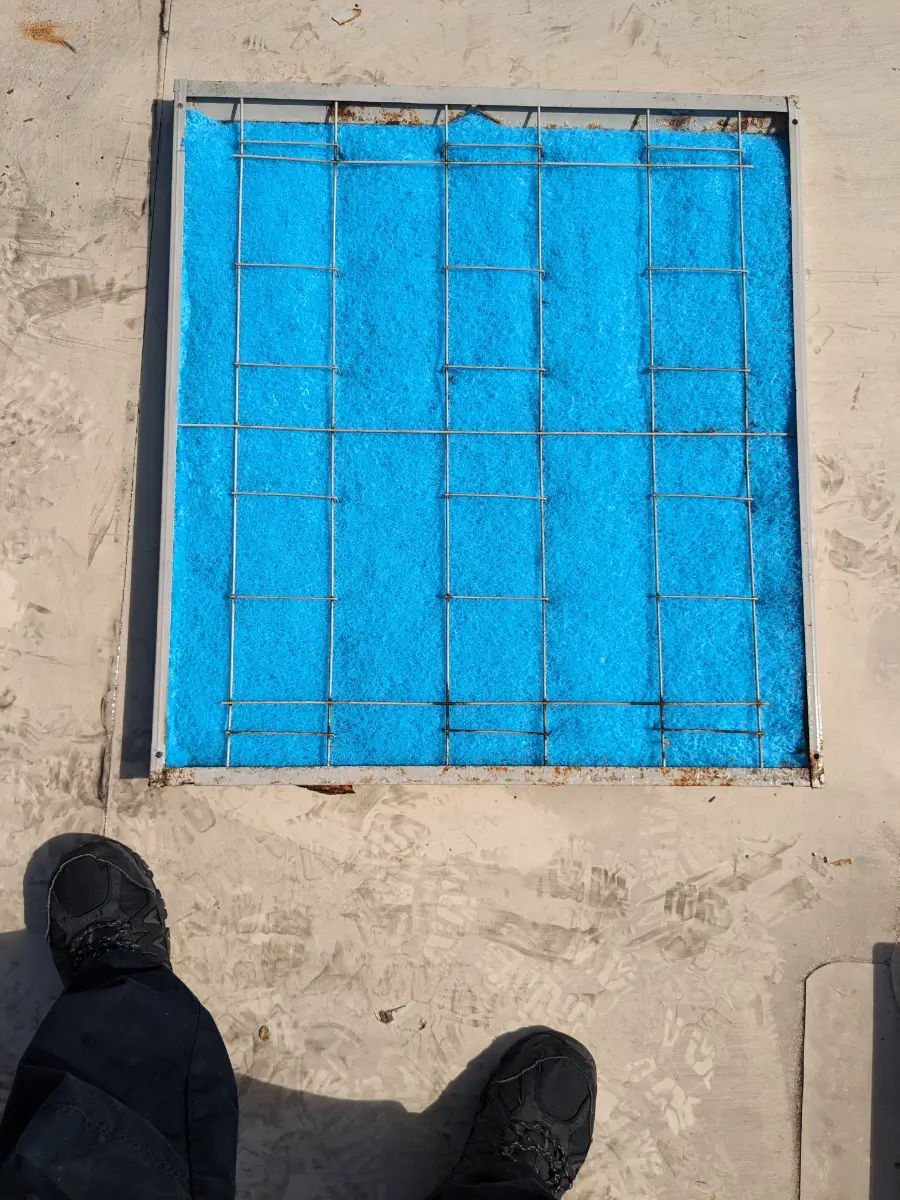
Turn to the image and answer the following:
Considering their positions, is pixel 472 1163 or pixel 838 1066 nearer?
pixel 472 1163

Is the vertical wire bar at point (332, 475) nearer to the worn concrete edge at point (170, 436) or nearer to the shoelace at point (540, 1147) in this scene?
the worn concrete edge at point (170, 436)

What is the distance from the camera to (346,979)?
147 centimetres

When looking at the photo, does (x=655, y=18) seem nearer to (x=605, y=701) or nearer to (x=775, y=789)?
(x=605, y=701)

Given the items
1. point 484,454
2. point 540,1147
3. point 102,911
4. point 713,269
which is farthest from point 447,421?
point 540,1147

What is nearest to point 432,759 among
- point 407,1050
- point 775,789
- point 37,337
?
point 407,1050

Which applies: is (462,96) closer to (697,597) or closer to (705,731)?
(697,597)

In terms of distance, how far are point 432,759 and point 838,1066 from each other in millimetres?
998

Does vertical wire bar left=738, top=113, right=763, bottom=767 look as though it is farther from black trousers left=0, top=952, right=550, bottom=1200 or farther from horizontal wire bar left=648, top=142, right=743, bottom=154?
black trousers left=0, top=952, right=550, bottom=1200

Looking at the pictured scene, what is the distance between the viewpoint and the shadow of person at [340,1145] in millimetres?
1444

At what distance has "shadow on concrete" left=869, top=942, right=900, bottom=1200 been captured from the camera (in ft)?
4.86

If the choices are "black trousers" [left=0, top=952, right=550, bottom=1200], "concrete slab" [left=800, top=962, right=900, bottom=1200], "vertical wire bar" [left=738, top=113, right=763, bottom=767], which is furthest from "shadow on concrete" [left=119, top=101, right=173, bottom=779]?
"concrete slab" [left=800, top=962, right=900, bottom=1200]

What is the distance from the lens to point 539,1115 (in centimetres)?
141

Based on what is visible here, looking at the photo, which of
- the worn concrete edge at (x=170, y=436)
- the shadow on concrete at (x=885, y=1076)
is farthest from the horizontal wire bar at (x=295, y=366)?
the shadow on concrete at (x=885, y=1076)

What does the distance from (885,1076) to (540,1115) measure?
2.26ft
